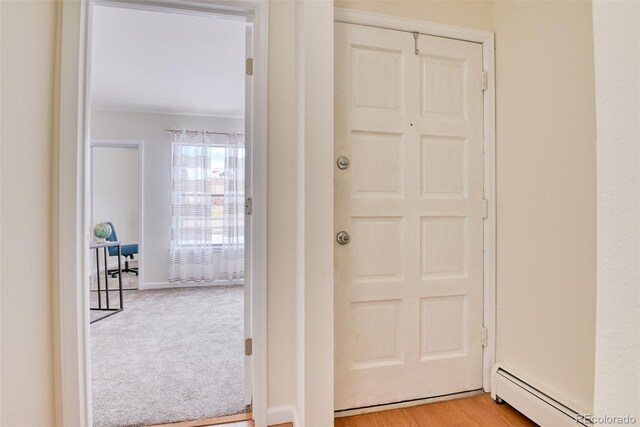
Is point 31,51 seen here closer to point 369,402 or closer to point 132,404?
point 132,404

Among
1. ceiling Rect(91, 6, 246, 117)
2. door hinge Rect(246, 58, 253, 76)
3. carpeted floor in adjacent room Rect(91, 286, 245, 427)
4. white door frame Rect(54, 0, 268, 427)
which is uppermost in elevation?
ceiling Rect(91, 6, 246, 117)

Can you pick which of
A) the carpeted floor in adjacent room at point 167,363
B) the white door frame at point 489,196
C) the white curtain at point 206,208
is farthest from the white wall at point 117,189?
the white door frame at point 489,196

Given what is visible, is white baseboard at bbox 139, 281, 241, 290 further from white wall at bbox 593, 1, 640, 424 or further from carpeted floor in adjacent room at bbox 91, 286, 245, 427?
white wall at bbox 593, 1, 640, 424

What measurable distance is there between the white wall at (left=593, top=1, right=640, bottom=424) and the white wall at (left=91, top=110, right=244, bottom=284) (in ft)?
15.7

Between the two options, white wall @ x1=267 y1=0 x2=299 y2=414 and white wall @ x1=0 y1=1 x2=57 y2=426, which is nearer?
white wall @ x1=0 y1=1 x2=57 y2=426

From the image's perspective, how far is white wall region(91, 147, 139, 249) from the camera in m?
5.68

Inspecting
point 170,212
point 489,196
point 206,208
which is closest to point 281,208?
point 489,196

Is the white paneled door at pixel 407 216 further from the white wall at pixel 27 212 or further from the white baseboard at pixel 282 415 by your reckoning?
the white wall at pixel 27 212

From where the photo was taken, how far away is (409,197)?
66.2 inches

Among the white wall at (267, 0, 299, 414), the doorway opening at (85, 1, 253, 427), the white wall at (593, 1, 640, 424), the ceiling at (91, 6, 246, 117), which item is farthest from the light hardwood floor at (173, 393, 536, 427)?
the ceiling at (91, 6, 246, 117)

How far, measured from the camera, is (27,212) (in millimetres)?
1248

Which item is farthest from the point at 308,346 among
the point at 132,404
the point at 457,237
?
the point at 132,404

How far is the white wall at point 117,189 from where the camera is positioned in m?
5.68

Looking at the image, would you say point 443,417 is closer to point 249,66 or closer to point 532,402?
point 532,402
